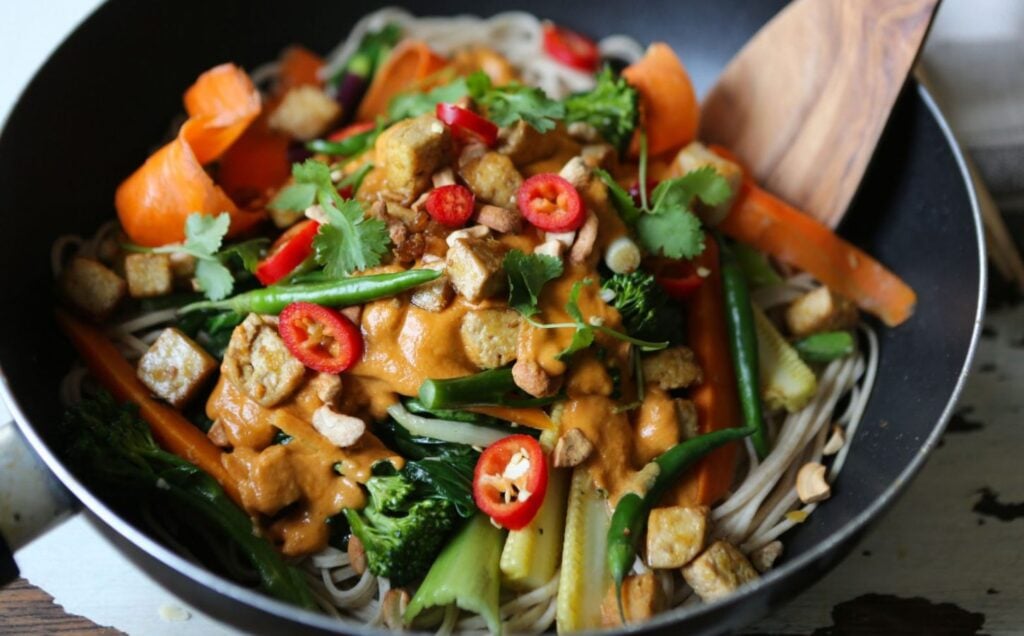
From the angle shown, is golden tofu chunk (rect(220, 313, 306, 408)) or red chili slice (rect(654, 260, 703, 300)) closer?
golden tofu chunk (rect(220, 313, 306, 408))

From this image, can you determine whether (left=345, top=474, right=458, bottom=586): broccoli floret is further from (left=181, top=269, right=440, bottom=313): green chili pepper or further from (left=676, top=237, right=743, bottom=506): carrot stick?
(left=676, top=237, right=743, bottom=506): carrot stick

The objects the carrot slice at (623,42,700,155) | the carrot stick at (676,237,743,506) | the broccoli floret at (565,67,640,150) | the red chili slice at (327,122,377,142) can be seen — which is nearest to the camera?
the carrot stick at (676,237,743,506)

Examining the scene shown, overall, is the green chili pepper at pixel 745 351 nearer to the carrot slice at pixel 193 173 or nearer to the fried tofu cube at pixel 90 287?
the carrot slice at pixel 193 173

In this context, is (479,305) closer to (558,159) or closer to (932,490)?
(558,159)

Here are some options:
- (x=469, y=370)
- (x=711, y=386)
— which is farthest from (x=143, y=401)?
(x=711, y=386)

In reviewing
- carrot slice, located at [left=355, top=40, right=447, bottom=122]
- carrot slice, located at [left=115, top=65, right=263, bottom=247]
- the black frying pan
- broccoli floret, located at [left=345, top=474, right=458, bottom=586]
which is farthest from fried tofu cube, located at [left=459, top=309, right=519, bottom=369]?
carrot slice, located at [left=355, top=40, right=447, bottom=122]

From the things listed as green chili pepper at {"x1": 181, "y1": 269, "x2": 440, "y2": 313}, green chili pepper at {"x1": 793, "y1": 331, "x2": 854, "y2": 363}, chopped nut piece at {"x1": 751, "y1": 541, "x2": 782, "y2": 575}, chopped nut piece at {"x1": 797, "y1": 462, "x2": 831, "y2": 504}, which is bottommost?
chopped nut piece at {"x1": 751, "y1": 541, "x2": 782, "y2": 575}
